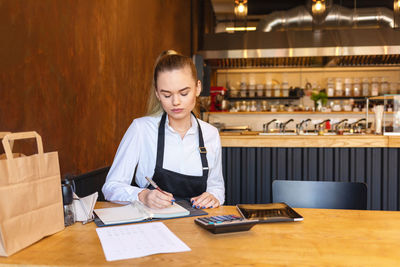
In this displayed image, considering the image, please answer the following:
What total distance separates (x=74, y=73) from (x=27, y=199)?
1360 mm

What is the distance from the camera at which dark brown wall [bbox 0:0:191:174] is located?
65.6 inches

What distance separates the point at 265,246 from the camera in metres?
1.03

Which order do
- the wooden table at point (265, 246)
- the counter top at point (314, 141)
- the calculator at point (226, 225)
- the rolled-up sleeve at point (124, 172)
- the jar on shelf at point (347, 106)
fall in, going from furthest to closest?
the jar on shelf at point (347, 106)
the counter top at point (314, 141)
the rolled-up sleeve at point (124, 172)
the calculator at point (226, 225)
the wooden table at point (265, 246)

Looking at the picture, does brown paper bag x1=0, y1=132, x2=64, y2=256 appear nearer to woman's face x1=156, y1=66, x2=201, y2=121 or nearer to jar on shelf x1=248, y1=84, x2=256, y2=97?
woman's face x1=156, y1=66, x2=201, y2=121

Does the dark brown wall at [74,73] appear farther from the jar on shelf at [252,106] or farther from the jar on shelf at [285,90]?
the jar on shelf at [285,90]

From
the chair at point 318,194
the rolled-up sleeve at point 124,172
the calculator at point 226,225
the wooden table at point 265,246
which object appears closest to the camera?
the wooden table at point 265,246

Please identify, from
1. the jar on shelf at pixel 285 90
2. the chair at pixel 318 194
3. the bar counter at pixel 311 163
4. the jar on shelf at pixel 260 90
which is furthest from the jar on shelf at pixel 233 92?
the chair at pixel 318 194

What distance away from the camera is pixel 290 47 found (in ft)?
19.5

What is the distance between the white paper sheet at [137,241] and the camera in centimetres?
97

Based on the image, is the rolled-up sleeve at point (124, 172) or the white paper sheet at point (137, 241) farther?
the rolled-up sleeve at point (124, 172)

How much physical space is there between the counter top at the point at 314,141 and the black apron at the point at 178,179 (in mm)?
1869

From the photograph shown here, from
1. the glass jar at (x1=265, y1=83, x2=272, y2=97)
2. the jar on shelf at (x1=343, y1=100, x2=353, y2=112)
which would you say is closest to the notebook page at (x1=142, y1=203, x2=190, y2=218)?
the jar on shelf at (x1=343, y1=100, x2=353, y2=112)

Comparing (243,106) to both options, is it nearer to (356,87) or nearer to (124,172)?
(356,87)

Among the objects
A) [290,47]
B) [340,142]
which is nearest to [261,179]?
[340,142]
